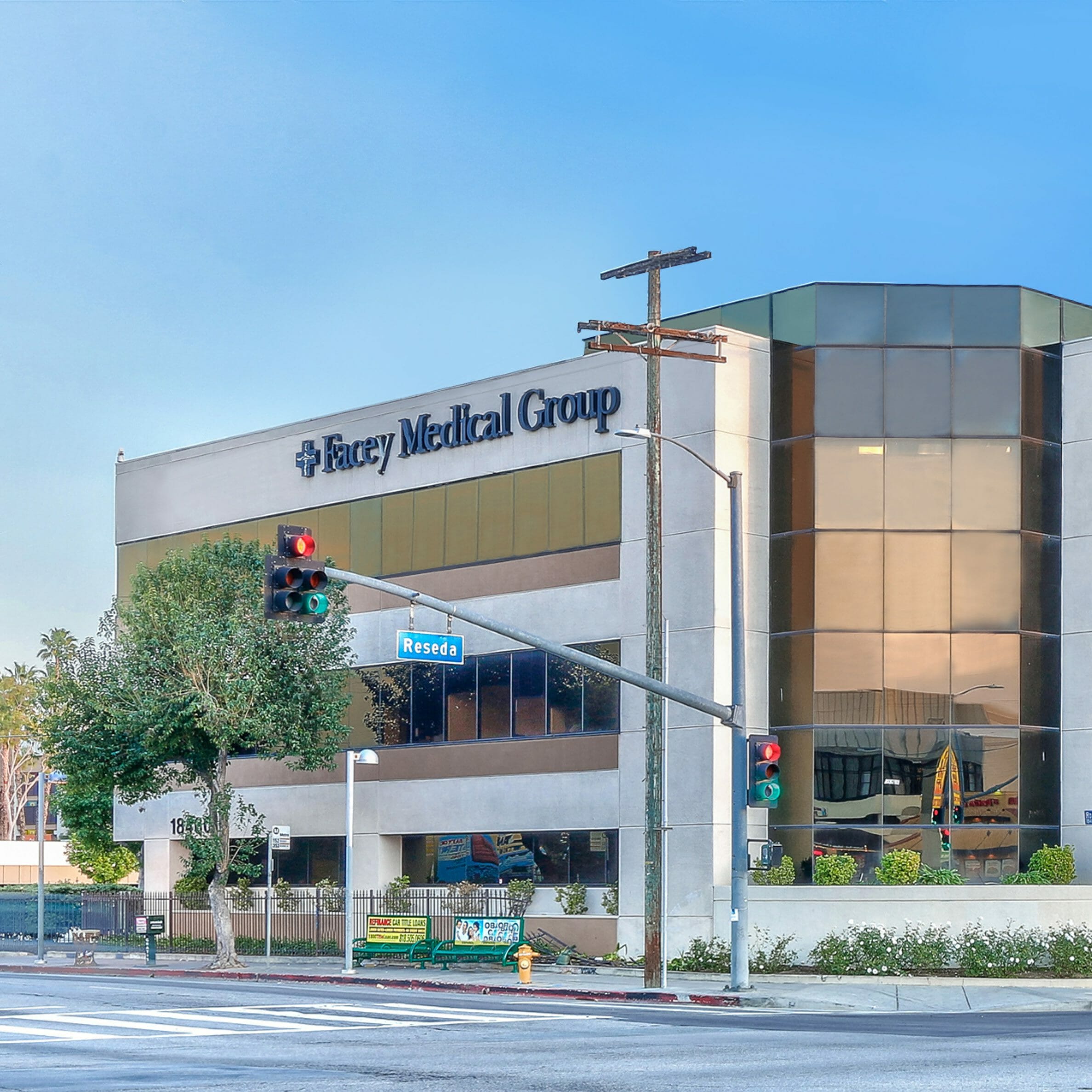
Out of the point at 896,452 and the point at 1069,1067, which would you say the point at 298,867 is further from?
the point at 1069,1067

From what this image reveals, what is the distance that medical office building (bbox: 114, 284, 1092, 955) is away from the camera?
36.6 m

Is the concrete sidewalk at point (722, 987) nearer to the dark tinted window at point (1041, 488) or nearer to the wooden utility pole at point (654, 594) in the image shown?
the wooden utility pole at point (654, 594)

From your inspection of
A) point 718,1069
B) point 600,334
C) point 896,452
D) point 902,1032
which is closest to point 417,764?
point 600,334

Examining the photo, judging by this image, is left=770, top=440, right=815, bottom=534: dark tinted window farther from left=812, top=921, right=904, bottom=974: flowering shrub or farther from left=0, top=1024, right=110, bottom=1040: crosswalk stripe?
left=0, top=1024, right=110, bottom=1040: crosswalk stripe

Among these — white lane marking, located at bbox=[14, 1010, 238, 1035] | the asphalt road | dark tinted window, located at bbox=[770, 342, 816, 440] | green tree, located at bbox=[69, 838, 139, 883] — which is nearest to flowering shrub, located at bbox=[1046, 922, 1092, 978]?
the asphalt road

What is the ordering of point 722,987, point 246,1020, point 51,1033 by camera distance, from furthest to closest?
point 722,987 < point 246,1020 < point 51,1033

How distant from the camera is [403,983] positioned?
34281 millimetres

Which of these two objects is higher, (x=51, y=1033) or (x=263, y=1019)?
(x=51, y=1033)

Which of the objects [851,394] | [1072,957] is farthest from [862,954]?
[851,394]

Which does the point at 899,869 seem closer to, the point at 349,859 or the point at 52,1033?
the point at 349,859

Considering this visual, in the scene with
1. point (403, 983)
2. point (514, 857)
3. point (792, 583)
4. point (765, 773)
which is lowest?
point (403, 983)

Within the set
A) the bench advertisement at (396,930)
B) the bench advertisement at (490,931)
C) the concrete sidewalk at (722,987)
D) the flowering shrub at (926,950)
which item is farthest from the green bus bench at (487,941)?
the flowering shrub at (926,950)

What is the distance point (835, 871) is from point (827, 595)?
592cm

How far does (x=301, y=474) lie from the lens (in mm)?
46812
